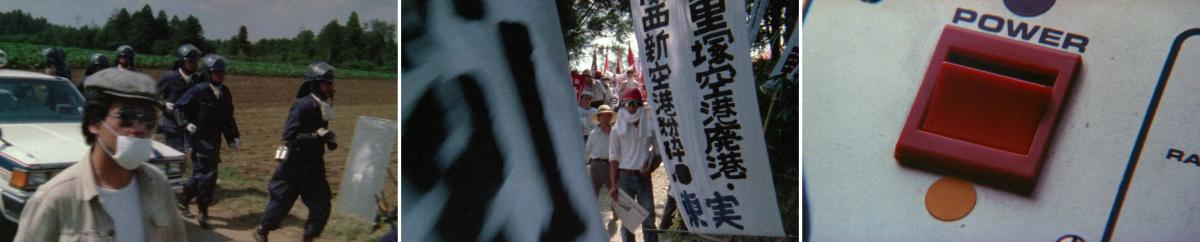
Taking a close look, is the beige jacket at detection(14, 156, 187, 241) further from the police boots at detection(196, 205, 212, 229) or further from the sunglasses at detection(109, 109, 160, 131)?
the police boots at detection(196, 205, 212, 229)

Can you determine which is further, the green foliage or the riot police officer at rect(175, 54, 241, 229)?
the green foliage

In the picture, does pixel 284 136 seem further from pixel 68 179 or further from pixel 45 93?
pixel 68 179

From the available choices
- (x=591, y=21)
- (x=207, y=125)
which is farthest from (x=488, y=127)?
(x=591, y=21)

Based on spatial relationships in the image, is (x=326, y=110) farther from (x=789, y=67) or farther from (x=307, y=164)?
(x=789, y=67)

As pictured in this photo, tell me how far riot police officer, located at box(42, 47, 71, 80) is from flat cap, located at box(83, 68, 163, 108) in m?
0.81

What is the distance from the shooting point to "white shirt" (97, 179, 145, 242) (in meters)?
2.37

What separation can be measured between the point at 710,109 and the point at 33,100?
299 cm

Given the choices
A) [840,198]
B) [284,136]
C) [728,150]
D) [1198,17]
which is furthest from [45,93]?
[1198,17]


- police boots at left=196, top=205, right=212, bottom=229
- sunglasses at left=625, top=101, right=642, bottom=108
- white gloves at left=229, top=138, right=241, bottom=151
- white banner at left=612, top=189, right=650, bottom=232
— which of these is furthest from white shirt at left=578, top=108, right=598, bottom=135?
police boots at left=196, top=205, right=212, bottom=229

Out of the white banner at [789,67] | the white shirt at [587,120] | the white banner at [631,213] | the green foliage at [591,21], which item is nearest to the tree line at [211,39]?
the white banner at [631,213]

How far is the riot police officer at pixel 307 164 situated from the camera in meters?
4.32

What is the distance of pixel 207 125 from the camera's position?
4.09 m

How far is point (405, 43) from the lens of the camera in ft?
4.90

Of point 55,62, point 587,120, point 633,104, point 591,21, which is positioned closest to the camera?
point 55,62
